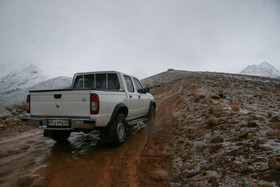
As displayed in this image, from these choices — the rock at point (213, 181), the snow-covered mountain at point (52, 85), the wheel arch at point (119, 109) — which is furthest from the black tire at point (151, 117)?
the snow-covered mountain at point (52, 85)

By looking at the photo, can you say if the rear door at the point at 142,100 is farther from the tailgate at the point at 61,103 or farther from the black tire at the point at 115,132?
the tailgate at the point at 61,103

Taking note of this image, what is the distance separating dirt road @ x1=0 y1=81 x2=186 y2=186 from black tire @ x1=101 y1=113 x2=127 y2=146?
24cm

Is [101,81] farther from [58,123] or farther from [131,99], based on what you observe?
[58,123]

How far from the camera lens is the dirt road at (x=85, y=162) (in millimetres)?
2602

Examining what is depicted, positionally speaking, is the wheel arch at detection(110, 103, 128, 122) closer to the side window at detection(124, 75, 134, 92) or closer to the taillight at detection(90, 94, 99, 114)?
the taillight at detection(90, 94, 99, 114)

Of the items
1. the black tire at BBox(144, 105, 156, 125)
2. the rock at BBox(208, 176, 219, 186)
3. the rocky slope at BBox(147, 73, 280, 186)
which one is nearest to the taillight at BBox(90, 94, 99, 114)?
the rocky slope at BBox(147, 73, 280, 186)

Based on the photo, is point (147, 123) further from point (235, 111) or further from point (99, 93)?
point (99, 93)

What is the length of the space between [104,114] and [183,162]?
191 centimetres

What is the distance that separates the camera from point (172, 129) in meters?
5.37

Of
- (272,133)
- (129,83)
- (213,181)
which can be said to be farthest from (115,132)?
(272,133)

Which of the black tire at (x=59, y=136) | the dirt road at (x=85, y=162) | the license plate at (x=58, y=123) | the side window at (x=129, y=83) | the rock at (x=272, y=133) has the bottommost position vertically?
the dirt road at (x=85, y=162)

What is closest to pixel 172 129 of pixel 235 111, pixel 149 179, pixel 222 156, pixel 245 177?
pixel 235 111

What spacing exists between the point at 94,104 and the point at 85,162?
1.22 meters

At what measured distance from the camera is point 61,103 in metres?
3.52
